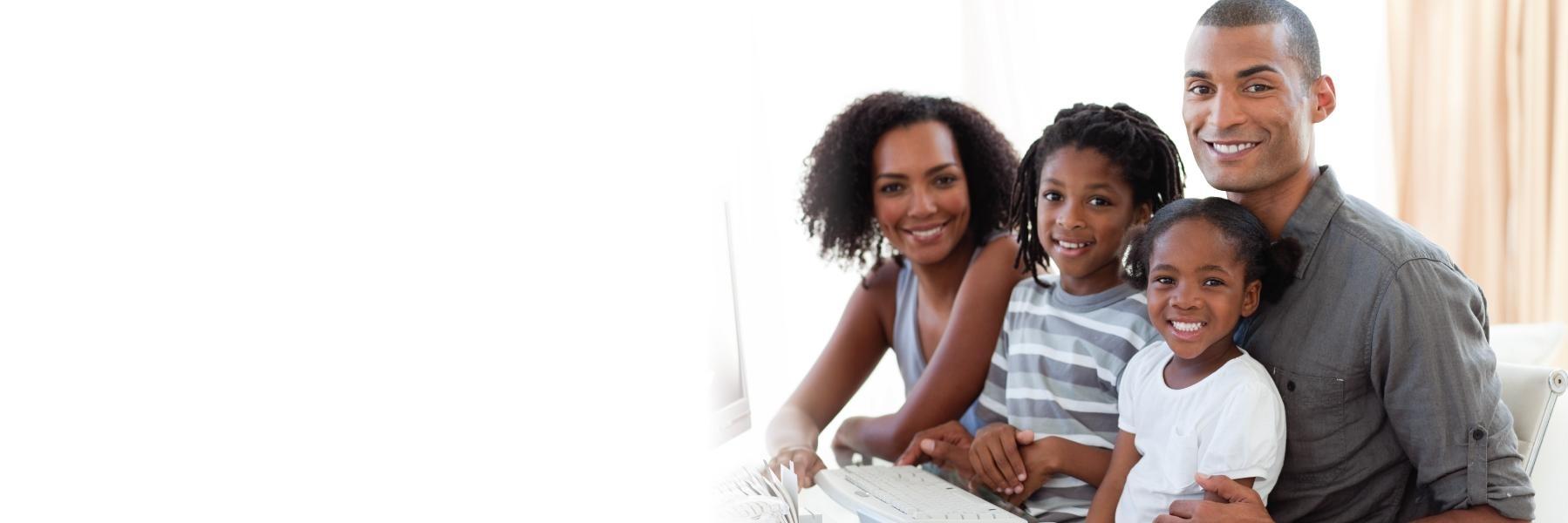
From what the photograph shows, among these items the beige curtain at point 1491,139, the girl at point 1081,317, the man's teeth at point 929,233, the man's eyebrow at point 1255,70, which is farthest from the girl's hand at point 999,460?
the beige curtain at point 1491,139

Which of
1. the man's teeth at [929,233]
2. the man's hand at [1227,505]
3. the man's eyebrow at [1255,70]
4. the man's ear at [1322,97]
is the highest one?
the man's eyebrow at [1255,70]

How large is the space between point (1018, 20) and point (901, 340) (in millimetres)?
1035

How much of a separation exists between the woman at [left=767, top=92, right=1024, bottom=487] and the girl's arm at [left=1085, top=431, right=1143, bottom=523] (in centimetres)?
29

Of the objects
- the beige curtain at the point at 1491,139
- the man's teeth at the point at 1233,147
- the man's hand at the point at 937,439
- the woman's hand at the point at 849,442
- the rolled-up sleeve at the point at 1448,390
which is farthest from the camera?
the beige curtain at the point at 1491,139

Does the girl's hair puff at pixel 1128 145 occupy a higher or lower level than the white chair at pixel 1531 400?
higher

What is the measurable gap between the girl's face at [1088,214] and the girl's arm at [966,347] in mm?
166

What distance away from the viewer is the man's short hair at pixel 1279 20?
1.18 metres

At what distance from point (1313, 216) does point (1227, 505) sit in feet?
1.07

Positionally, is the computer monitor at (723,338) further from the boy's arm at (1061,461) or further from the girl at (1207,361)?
the girl at (1207,361)

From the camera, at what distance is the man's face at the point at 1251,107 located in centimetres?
117

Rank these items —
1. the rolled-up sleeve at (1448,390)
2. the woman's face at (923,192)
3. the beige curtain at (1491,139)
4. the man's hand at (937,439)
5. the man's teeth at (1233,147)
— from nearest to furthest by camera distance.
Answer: the rolled-up sleeve at (1448,390) < the man's teeth at (1233,147) < the man's hand at (937,439) < the woman's face at (923,192) < the beige curtain at (1491,139)

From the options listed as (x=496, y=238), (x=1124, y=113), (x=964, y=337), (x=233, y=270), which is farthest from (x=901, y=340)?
(x=233, y=270)

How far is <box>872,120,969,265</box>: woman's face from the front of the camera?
1.63m

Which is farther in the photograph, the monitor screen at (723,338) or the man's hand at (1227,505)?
the monitor screen at (723,338)
